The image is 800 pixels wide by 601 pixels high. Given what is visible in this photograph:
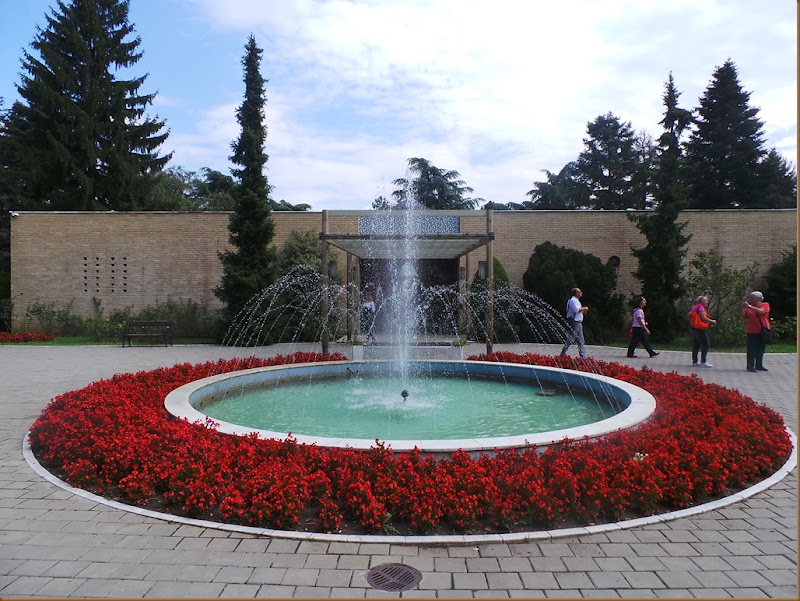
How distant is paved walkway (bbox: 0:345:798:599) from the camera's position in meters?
2.96

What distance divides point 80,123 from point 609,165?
115 ft

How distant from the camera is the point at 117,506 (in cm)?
419

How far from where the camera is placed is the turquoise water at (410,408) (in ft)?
21.2

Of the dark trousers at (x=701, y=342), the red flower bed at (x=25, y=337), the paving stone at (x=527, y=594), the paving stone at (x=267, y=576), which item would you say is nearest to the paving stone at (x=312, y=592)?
the paving stone at (x=267, y=576)

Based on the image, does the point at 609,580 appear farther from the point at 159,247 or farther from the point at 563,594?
the point at 159,247

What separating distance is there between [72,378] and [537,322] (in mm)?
13446

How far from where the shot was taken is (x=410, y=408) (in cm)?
750

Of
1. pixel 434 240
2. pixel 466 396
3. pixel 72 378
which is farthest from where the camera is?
pixel 434 240

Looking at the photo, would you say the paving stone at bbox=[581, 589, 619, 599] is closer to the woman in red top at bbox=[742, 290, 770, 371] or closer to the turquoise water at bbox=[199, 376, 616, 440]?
the turquoise water at bbox=[199, 376, 616, 440]

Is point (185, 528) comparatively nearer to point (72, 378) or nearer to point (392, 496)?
point (392, 496)

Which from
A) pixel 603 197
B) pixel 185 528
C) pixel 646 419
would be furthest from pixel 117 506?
pixel 603 197

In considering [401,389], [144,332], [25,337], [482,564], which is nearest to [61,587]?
[482,564]

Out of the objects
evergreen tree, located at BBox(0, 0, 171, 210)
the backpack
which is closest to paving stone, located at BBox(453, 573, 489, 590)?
the backpack

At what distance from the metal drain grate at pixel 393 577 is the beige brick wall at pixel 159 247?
17.2 metres
